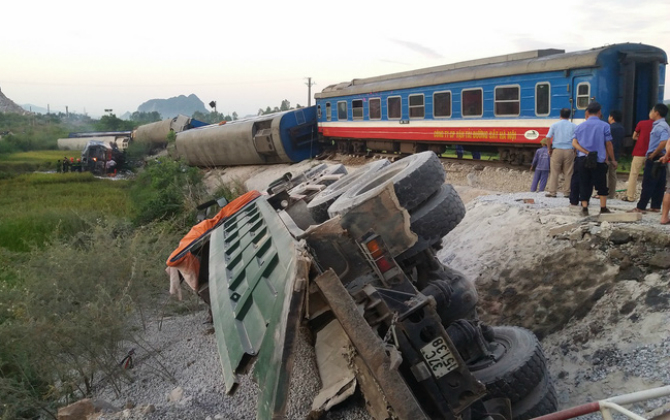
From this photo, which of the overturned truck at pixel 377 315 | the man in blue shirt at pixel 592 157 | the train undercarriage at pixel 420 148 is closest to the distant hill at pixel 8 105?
the train undercarriage at pixel 420 148

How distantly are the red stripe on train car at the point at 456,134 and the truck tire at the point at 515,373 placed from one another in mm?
8190

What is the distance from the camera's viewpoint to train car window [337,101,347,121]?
18.2m

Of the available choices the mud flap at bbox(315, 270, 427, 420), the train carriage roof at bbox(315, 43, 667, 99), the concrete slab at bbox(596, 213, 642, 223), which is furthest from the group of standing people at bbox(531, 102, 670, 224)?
the train carriage roof at bbox(315, 43, 667, 99)

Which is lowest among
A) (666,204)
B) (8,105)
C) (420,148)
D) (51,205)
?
(51,205)

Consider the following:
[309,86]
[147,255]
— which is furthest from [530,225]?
[309,86]

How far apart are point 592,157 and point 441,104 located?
7.97 meters

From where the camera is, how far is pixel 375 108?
53.4 feet

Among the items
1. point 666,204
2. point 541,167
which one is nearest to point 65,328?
point 666,204

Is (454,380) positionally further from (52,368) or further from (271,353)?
(52,368)

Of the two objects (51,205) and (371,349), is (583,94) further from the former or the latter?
(51,205)

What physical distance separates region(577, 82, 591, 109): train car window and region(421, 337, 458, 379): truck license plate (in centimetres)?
898

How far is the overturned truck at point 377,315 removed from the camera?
8.04ft

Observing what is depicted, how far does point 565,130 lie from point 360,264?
18.3ft

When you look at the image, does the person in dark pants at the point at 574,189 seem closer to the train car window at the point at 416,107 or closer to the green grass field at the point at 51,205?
the green grass field at the point at 51,205
